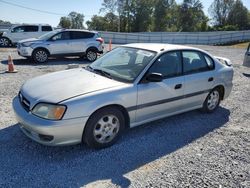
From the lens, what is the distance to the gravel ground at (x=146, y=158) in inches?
136

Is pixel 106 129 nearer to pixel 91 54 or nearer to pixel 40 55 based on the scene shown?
pixel 40 55

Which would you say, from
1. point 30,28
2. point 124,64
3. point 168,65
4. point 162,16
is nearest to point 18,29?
point 30,28

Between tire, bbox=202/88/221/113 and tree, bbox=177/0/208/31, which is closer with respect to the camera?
tire, bbox=202/88/221/113

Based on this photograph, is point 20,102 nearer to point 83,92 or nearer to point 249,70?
point 83,92

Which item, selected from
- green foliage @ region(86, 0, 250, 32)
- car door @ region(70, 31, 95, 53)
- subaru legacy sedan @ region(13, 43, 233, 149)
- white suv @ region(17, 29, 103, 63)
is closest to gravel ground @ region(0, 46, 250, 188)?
subaru legacy sedan @ region(13, 43, 233, 149)

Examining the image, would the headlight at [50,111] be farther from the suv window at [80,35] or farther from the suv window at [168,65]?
the suv window at [80,35]

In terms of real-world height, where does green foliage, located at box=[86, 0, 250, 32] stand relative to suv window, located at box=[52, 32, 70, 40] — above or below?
above

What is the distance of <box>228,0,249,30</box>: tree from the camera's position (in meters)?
71.9

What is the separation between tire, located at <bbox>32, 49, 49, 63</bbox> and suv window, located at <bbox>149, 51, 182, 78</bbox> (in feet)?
27.9

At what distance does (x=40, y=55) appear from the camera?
12.1 m

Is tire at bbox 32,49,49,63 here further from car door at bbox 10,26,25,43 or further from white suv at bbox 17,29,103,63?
car door at bbox 10,26,25,43

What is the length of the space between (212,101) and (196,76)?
95 cm

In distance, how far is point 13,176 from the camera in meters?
3.43

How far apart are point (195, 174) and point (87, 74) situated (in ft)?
7.82
